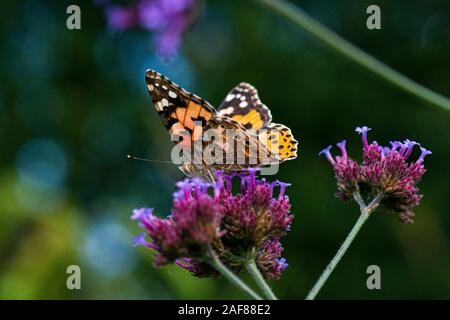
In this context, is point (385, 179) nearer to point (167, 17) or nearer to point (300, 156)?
point (167, 17)

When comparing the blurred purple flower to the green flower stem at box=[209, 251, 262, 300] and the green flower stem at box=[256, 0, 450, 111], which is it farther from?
the green flower stem at box=[209, 251, 262, 300]

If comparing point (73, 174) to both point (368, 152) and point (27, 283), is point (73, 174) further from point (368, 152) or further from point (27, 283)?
point (368, 152)

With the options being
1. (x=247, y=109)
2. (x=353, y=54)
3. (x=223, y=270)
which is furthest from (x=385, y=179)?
(x=247, y=109)

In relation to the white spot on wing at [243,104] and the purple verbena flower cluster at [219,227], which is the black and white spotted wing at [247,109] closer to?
the white spot on wing at [243,104]

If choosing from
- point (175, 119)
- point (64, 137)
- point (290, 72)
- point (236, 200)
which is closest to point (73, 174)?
point (64, 137)

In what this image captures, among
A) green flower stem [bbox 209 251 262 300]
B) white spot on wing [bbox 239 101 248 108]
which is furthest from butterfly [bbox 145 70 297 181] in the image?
green flower stem [bbox 209 251 262 300]

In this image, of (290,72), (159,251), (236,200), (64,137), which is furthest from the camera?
(64,137)
